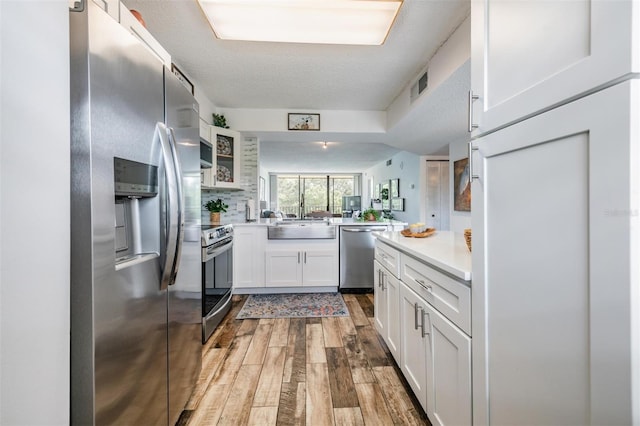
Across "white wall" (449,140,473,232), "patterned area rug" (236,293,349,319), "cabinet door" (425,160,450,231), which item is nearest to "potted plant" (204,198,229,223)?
"patterned area rug" (236,293,349,319)

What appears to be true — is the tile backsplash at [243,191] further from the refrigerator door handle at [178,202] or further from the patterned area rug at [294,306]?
the refrigerator door handle at [178,202]

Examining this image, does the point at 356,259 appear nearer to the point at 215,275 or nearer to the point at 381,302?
the point at 381,302

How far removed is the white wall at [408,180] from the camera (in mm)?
5680

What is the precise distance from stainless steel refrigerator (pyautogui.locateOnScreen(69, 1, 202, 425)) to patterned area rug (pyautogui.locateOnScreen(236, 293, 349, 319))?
152 centimetres

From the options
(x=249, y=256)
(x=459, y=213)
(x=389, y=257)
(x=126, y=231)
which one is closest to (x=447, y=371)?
(x=389, y=257)

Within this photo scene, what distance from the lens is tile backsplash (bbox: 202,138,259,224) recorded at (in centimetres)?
380

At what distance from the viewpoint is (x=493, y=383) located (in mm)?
849

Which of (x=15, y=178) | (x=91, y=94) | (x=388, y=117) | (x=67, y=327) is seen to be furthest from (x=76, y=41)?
(x=388, y=117)

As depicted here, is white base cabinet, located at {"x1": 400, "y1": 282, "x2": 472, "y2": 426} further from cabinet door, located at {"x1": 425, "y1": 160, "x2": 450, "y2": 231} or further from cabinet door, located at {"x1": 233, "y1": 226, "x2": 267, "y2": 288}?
cabinet door, located at {"x1": 425, "y1": 160, "x2": 450, "y2": 231}

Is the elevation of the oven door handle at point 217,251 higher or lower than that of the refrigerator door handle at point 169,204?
lower

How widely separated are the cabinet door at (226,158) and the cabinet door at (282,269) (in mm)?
1036

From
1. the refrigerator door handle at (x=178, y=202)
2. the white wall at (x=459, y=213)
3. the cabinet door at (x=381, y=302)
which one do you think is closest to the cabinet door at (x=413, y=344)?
the cabinet door at (x=381, y=302)

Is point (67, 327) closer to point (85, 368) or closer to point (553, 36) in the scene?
point (85, 368)

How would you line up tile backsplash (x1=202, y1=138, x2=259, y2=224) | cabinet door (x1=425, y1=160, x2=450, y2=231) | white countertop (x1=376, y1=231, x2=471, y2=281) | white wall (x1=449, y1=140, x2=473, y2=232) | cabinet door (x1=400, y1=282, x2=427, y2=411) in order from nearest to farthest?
white countertop (x1=376, y1=231, x2=471, y2=281)
cabinet door (x1=400, y1=282, x2=427, y2=411)
tile backsplash (x1=202, y1=138, x2=259, y2=224)
white wall (x1=449, y1=140, x2=473, y2=232)
cabinet door (x1=425, y1=160, x2=450, y2=231)
